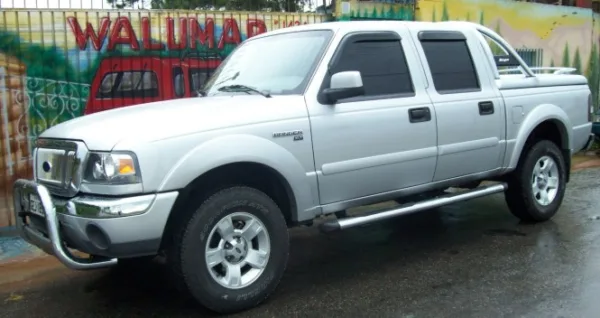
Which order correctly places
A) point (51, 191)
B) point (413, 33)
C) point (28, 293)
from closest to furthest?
1. point (51, 191)
2. point (28, 293)
3. point (413, 33)

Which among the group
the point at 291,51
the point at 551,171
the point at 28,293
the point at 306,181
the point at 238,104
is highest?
the point at 291,51

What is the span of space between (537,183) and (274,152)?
11.5 ft

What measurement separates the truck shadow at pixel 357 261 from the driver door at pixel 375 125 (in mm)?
712

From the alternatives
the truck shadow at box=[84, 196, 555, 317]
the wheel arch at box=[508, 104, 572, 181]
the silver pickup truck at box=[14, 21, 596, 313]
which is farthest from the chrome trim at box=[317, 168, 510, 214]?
the truck shadow at box=[84, 196, 555, 317]

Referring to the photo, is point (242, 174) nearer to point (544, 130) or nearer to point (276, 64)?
point (276, 64)

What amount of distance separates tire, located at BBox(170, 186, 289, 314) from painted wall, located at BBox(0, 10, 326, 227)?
12.0 ft

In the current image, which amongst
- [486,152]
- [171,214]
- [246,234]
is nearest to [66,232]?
[171,214]

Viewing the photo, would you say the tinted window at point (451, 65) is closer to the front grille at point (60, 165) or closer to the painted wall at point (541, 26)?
the front grille at point (60, 165)

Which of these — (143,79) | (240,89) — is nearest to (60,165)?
(240,89)

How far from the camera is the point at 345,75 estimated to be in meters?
4.26

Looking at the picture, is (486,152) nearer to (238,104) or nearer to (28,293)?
(238,104)

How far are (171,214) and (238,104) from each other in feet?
3.02

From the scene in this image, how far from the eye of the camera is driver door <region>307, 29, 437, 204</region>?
4.39 meters

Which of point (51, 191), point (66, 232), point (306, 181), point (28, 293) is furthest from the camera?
point (28, 293)
